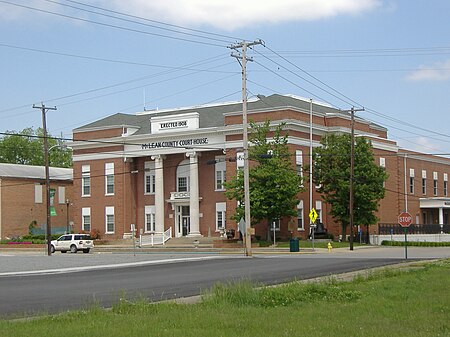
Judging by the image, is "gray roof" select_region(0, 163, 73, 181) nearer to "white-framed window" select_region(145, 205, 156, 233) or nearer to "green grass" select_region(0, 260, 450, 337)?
"white-framed window" select_region(145, 205, 156, 233)

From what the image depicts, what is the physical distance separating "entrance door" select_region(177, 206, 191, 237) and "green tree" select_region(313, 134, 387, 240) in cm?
1507

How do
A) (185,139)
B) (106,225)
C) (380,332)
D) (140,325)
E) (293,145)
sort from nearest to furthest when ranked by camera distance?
(380,332)
(140,325)
(293,145)
(185,139)
(106,225)

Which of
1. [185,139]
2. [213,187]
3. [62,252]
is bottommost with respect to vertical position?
[62,252]

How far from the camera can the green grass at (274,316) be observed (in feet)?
40.0

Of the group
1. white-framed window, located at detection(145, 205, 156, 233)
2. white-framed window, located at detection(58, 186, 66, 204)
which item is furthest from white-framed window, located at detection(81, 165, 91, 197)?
white-framed window, located at detection(58, 186, 66, 204)

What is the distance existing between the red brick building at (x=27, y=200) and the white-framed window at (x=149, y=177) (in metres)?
13.1

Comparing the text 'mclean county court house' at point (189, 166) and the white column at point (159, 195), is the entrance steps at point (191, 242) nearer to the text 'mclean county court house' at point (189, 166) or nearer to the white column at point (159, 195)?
the text 'mclean county court house' at point (189, 166)

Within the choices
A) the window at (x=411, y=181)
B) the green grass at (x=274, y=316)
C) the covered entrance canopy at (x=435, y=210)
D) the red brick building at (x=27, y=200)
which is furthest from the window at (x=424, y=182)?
the green grass at (x=274, y=316)

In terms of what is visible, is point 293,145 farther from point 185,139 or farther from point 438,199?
point 438,199

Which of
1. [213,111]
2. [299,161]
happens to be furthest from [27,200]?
[299,161]

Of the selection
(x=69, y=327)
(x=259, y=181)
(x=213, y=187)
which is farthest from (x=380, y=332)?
(x=213, y=187)

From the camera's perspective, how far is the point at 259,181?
208 feet

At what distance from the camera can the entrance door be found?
76200mm

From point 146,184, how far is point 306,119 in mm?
18618
